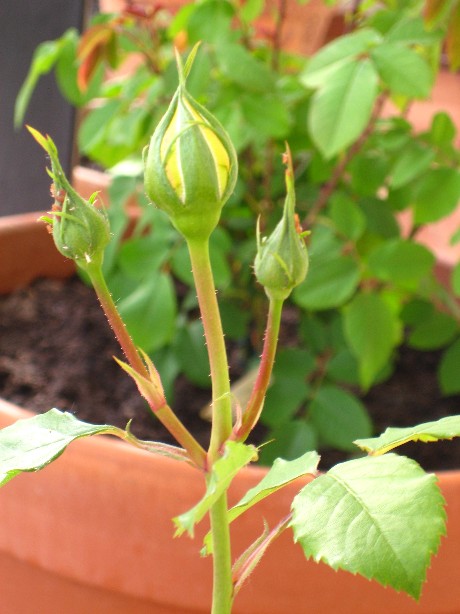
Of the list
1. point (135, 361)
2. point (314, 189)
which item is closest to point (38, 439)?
point (135, 361)

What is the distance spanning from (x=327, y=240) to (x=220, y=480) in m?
0.43

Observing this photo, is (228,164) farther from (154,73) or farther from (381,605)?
(154,73)

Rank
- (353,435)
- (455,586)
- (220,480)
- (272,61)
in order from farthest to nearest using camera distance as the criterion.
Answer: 1. (272,61)
2. (353,435)
3. (455,586)
4. (220,480)

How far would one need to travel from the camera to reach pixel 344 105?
0.51 metres

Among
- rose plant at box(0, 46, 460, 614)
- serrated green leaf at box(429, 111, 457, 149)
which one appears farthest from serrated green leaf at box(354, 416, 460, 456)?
serrated green leaf at box(429, 111, 457, 149)

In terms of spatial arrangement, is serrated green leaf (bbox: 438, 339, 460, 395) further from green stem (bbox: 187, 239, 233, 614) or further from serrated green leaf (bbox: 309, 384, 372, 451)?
green stem (bbox: 187, 239, 233, 614)

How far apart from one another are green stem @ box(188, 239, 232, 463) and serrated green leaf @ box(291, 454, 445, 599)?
0.03 m

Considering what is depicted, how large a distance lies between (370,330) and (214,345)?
368 mm

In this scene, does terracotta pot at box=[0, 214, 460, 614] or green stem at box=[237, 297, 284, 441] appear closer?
green stem at box=[237, 297, 284, 441]

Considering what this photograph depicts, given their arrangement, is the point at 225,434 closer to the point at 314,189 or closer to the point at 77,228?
Answer: the point at 77,228

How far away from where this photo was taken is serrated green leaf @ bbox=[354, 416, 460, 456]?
25 cm

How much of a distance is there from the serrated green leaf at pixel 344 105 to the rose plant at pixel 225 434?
0.88 feet

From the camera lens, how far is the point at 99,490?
0.42 meters

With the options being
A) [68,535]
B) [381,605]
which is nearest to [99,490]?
[68,535]
